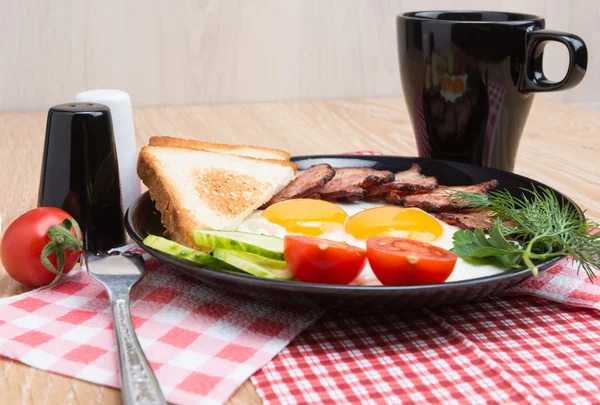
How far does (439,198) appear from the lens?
53.2 inches

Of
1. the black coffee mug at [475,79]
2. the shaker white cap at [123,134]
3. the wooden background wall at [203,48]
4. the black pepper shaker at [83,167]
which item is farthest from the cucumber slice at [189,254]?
the wooden background wall at [203,48]

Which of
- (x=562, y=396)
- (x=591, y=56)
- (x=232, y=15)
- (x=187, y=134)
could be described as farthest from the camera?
(x=591, y=56)

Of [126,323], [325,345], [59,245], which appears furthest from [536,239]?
[59,245]

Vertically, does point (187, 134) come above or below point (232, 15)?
below

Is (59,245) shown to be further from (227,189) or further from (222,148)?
(222,148)

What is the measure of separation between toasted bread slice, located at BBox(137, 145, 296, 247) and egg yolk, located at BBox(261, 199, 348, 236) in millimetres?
63

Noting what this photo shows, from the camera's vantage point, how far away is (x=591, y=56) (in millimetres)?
3570

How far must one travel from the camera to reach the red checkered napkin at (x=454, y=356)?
85 cm

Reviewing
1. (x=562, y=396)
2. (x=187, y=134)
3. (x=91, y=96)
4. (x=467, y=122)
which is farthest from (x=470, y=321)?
(x=187, y=134)

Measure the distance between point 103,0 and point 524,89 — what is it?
1.76m

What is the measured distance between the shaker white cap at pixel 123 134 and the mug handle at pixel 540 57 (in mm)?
797

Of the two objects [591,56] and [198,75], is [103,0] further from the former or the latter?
[591,56]

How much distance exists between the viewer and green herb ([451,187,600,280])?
1044 millimetres

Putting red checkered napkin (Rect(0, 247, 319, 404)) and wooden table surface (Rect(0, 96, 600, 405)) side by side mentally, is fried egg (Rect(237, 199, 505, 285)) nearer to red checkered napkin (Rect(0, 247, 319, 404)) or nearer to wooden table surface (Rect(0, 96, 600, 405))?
red checkered napkin (Rect(0, 247, 319, 404))
